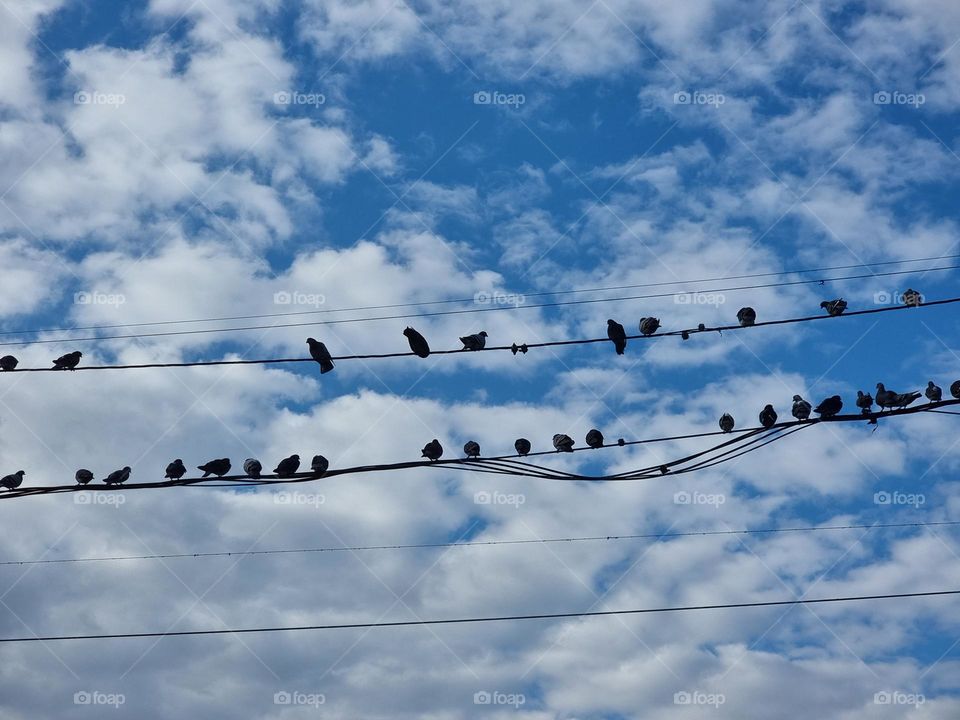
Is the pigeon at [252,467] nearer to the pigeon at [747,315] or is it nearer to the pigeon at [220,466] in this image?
the pigeon at [220,466]

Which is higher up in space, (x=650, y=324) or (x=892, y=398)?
(x=650, y=324)

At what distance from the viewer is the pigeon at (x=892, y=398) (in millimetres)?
12836

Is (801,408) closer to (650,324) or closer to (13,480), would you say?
(650,324)

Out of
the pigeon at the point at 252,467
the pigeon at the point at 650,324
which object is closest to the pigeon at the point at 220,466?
the pigeon at the point at 252,467

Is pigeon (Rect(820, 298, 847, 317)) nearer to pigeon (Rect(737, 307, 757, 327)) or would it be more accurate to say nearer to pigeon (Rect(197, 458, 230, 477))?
pigeon (Rect(737, 307, 757, 327))

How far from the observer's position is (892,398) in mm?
13906

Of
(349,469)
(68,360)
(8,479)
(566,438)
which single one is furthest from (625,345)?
(8,479)

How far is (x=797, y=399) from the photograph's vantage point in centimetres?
1614

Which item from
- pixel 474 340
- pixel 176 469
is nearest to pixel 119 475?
pixel 176 469

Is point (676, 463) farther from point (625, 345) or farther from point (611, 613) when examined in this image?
point (625, 345)

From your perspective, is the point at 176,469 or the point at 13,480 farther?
the point at 13,480

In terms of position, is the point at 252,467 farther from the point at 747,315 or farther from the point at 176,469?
the point at 747,315

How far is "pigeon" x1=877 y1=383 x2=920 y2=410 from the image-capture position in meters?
12.8

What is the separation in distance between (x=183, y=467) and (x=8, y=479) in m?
5.25
